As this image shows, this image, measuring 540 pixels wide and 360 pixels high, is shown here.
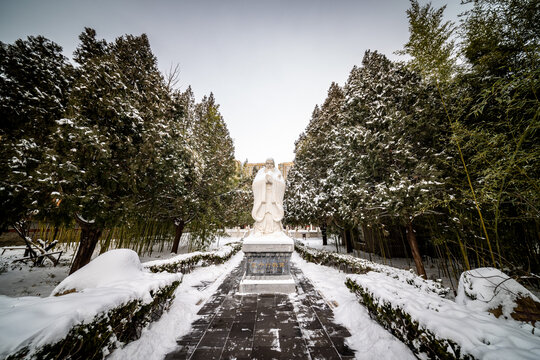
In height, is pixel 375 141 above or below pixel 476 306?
above

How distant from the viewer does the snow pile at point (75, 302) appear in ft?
4.62

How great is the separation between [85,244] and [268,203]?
5989mm

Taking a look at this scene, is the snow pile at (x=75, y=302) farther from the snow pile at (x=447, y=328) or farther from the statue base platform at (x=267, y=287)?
the snow pile at (x=447, y=328)

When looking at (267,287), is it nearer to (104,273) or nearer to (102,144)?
(104,273)

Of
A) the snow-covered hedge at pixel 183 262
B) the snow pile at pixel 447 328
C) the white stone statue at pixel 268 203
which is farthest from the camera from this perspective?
the white stone statue at pixel 268 203

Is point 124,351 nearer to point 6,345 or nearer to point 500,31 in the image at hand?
point 6,345

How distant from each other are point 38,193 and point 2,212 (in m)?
0.89

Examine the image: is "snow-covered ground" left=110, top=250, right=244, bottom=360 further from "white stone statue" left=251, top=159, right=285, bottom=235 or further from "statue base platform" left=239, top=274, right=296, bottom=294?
"white stone statue" left=251, top=159, right=285, bottom=235

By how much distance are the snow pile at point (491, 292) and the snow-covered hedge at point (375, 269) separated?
0.95 meters

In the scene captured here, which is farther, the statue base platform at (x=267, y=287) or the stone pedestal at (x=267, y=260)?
the stone pedestal at (x=267, y=260)

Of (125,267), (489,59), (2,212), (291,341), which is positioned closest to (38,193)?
(2,212)

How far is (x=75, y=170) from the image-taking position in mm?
4680

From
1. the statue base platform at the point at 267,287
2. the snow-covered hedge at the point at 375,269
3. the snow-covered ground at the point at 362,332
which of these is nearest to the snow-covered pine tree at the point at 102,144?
the statue base platform at the point at 267,287

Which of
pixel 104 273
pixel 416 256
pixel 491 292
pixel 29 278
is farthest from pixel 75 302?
pixel 416 256
